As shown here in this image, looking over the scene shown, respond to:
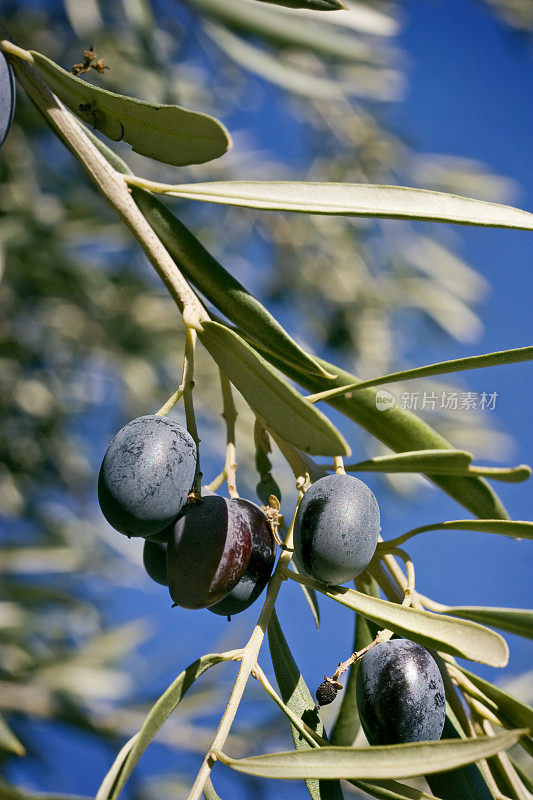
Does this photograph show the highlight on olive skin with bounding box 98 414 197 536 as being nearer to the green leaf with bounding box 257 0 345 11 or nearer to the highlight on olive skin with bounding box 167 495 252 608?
the highlight on olive skin with bounding box 167 495 252 608

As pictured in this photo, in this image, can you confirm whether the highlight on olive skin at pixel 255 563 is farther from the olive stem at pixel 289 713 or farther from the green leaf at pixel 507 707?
the green leaf at pixel 507 707

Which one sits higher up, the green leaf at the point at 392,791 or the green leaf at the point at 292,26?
the green leaf at the point at 292,26

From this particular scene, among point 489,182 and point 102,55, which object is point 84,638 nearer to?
point 102,55

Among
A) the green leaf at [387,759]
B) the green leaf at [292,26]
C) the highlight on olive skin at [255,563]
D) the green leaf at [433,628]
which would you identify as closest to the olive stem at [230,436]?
the highlight on olive skin at [255,563]

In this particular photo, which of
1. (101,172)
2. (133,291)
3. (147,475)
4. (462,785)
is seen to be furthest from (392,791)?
(133,291)

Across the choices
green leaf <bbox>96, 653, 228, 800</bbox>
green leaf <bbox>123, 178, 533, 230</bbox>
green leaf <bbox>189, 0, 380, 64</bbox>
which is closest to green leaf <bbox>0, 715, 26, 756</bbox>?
green leaf <bbox>96, 653, 228, 800</bbox>

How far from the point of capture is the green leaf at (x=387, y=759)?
0.45m

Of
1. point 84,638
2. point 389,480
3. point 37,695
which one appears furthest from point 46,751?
point 389,480

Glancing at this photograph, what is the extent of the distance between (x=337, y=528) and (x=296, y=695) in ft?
0.65

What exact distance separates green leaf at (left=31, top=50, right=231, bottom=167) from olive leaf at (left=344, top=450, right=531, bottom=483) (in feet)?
0.92

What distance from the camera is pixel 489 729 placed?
656mm

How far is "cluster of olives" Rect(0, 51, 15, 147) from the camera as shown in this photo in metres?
0.66

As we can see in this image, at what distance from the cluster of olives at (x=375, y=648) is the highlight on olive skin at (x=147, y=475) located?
10 centimetres

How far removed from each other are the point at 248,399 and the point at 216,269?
0.16 metres
